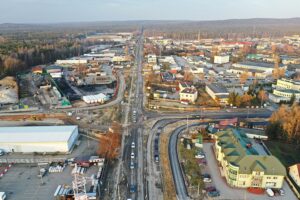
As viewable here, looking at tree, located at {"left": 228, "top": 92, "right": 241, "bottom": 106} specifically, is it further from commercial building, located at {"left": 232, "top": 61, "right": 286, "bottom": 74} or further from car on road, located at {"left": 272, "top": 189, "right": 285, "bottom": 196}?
commercial building, located at {"left": 232, "top": 61, "right": 286, "bottom": 74}

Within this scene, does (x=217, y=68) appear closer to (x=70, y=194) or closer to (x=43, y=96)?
(x=43, y=96)

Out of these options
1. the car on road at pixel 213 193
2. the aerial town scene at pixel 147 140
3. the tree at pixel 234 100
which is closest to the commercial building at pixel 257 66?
the aerial town scene at pixel 147 140

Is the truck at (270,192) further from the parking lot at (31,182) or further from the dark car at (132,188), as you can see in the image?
the parking lot at (31,182)

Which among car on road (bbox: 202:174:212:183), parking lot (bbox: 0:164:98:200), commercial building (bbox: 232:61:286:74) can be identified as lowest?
parking lot (bbox: 0:164:98:200)

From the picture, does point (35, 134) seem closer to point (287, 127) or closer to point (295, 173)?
point (295, 173)

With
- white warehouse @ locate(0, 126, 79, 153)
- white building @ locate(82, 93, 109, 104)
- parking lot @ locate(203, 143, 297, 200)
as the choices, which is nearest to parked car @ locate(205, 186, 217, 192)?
parking lot @ locate(203, 143, 297, 200)

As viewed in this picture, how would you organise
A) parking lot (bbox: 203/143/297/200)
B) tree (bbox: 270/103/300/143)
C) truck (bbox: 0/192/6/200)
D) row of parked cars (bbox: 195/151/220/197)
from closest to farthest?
truck (bbox: 0/192/6/200) → parking lot (bbox: 203/143/297/200) → row of parked cars (bbox: 195/151/220/197) → tree (bbox: 270/103/300/143)

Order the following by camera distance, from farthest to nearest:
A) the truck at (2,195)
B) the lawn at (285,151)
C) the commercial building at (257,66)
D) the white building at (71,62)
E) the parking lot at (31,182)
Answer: the white building at (71,62) < the commercial building at (257,66) < the lawn at (285,151) < the parking lot at (31,182) < the truck at (2,195)

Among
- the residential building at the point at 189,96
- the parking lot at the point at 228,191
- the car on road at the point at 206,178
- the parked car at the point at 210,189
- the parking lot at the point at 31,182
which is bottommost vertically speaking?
the parking lot at the point at 31,182

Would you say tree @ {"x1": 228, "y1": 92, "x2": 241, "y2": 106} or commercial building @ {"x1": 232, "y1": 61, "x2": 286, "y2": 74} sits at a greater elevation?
commercial building @ {"x1": 232, "y1": 61, "x2": 286, "y2": 74}
